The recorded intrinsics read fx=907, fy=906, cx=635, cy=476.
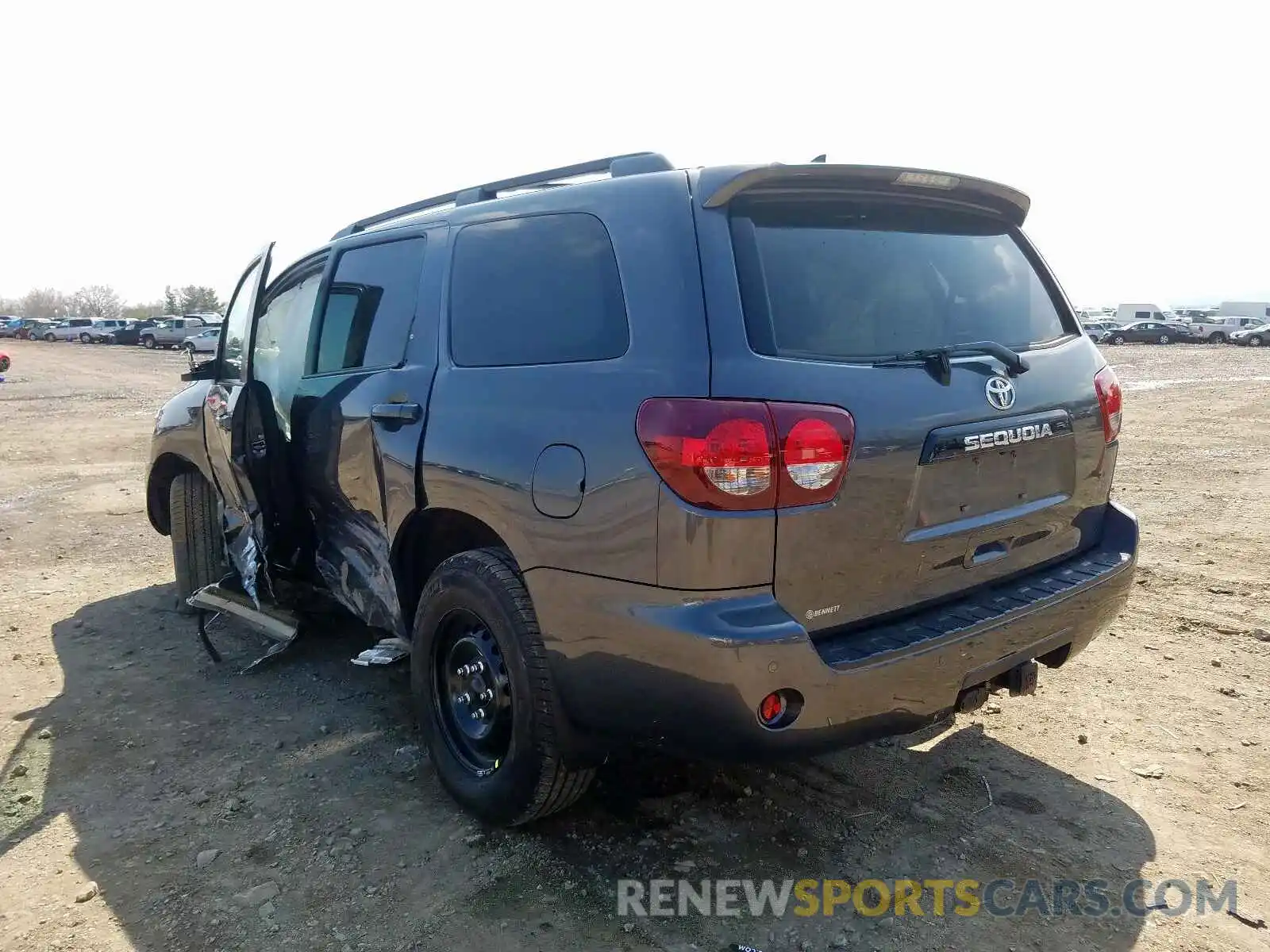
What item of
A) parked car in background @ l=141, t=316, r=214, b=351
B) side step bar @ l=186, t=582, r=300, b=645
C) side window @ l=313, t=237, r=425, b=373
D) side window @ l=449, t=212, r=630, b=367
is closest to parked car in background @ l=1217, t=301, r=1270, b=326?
parked car in background @ l=141, t=316, r=214, b=351

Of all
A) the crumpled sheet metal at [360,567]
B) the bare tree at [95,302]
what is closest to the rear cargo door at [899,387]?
the crumpled sheet metal at [360,567]

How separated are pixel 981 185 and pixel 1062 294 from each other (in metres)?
0.61

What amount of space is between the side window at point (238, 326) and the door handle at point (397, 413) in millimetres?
1354

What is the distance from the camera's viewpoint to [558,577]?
2.57m

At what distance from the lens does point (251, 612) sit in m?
4.50

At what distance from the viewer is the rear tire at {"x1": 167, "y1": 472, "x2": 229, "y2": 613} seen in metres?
5.23

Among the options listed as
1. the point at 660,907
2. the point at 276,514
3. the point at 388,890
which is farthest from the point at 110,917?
the point at 276,514

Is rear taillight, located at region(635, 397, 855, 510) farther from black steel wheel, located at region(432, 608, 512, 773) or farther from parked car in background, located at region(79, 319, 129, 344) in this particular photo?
parked car in background, located at region(79, 319, 129, 344)

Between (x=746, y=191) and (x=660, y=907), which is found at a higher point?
(x=746, y=191)

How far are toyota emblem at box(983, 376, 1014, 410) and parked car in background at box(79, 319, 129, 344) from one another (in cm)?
6374

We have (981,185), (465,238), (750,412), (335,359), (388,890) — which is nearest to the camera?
(750,412)

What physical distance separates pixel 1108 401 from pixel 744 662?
1.81 metres

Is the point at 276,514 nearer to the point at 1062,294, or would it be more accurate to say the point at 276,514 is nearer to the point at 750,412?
the point at 750,412

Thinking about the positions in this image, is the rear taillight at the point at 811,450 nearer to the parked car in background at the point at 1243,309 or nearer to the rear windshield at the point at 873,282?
the rear windshield at the point at 873,282
